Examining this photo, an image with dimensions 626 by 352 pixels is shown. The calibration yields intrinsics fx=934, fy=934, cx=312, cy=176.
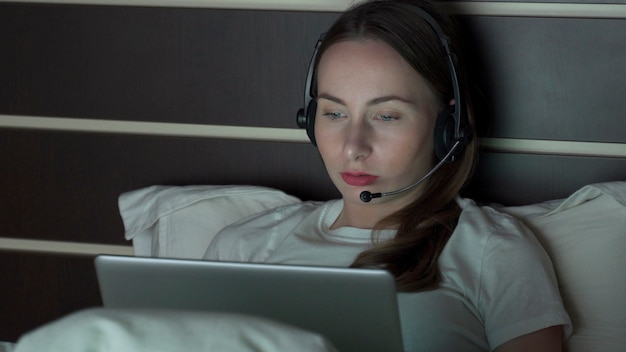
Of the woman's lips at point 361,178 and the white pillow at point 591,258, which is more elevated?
the woman's lips at point 361,178

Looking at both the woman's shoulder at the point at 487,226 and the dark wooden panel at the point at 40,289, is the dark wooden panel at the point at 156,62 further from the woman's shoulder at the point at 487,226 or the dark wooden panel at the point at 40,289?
the woman's shoulder at the point at 487,226

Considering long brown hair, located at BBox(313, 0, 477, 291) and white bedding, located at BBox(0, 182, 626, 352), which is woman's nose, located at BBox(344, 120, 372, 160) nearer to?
long brown hair, located at BBox(313, 0, 477, 291)

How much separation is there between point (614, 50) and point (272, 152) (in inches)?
25.9

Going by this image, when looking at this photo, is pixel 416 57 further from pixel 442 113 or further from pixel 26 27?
pixel 26 27

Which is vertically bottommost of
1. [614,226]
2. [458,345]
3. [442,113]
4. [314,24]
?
[458,345]

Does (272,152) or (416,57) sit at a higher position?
(416,57)

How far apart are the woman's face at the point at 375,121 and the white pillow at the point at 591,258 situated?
245 mm

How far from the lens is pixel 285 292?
954 mm

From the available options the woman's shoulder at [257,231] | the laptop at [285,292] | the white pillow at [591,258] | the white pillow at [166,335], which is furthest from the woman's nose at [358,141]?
the white pillow at [166,335]

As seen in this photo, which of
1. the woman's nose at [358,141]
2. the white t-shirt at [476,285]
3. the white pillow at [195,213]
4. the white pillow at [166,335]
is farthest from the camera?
the white pillow at [195,213]

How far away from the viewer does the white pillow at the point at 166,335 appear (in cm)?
65

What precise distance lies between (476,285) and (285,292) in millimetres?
499

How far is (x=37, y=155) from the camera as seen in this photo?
6.43ft

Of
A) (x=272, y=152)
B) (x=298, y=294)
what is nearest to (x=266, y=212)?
(x=272, y=152)
